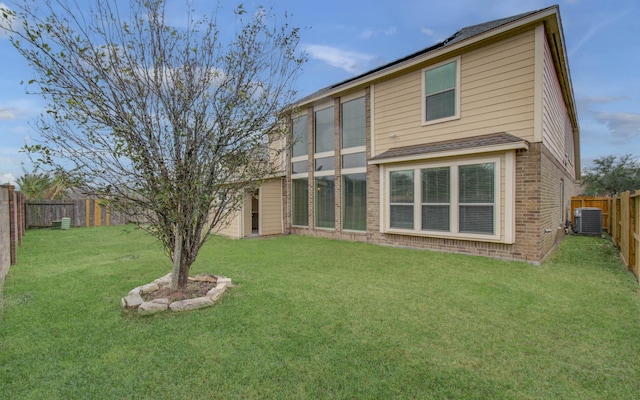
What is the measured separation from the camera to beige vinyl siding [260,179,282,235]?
37.7ft

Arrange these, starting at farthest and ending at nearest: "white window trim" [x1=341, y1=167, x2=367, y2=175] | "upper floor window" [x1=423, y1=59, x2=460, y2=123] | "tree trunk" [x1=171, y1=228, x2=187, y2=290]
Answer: "white window trim" [x1=341, y1=167, x2=367, y2=175] → "upper floor window" [x1=423, y1=59, x2=460, y2=123] → "tree trunk" [x1=171, y1=228, x2=187, y2=290]

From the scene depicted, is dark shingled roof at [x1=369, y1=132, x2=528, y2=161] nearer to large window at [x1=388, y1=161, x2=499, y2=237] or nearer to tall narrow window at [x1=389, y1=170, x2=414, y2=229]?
large window at [x1=388, y1=161, x2=499, y2=237]

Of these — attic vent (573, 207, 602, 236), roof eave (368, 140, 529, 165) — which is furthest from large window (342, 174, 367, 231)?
attic vent (573, 207, 602, 236)

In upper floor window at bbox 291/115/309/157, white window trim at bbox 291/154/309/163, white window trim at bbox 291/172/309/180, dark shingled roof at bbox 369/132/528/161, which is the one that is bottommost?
white window trim at bbox 291/172/309/180

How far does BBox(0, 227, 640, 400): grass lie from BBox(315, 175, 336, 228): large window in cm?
476

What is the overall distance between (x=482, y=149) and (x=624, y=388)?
5.11 m

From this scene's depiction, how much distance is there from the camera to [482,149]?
6.54 m

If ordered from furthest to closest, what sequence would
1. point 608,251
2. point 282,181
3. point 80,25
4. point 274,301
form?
1. point 282,181
2. point 608,251
3. point 274,301
4. point 80,25

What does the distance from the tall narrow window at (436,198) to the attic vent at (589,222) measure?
7.59 m

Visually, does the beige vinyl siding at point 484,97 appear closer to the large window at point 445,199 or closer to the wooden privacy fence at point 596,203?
the large window at point 445,199

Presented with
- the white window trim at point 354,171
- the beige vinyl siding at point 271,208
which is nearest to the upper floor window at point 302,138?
the beige vinyl siding at point 271,208

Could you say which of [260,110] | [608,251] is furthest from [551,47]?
[260,110]

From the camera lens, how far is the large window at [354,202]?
948 cm

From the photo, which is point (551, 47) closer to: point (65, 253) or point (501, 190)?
point (501, 190)
